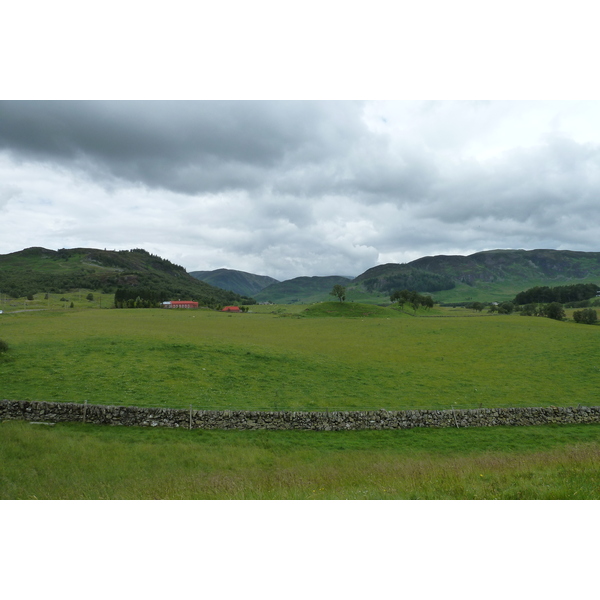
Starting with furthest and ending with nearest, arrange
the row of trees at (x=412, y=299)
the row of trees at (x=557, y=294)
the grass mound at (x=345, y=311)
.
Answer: the row of trees at (x=557, y=294) < the row of trees at (x=412, y=299) < the grass mound at (x=345, y=311)

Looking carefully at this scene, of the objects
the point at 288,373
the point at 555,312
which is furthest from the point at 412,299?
the point at 288,373

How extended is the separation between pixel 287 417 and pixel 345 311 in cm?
8977

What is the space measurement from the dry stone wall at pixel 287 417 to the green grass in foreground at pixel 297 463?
1.99ft

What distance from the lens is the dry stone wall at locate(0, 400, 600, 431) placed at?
2017 cm

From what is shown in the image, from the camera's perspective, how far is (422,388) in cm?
2848

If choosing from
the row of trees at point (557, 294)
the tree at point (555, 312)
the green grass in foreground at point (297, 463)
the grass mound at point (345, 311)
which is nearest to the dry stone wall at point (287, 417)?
the green grass in foreground at point (297, 463)

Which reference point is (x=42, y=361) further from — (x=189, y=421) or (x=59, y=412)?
(x=189, y=421)

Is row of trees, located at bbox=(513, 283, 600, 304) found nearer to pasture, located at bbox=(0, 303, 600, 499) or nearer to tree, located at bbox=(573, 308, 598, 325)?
tree, located at bbox=(573, 308, 598, 325)

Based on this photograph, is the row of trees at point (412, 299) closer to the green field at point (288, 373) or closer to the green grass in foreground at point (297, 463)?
the green field at point (288, 373)

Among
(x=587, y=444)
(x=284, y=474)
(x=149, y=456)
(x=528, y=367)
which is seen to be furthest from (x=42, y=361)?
(x=528, y=367)

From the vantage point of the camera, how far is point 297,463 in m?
16.3

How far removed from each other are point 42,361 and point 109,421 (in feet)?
41.3

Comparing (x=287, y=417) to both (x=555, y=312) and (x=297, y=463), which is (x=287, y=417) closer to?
(x=297, y=463)

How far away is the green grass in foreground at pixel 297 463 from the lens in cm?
1024
